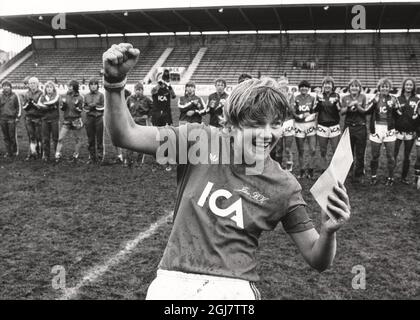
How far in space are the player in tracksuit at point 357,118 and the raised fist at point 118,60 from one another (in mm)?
7596

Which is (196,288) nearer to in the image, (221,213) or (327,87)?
(221,213)

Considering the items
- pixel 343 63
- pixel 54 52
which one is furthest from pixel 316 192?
pixel 54 52

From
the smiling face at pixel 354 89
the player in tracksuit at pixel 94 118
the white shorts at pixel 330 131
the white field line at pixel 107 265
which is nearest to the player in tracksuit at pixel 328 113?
the white shorts at pixel 330 131

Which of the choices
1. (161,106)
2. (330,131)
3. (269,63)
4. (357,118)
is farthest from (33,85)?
(269,63)

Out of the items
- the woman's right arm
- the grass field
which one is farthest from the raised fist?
the grass field

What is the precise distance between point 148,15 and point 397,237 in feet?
96.6

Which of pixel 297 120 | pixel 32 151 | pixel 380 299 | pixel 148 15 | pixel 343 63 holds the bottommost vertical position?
pixel 380 299

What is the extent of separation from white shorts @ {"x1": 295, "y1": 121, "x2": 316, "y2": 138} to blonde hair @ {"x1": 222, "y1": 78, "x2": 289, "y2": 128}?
7511 millimetres

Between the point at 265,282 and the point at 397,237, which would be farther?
the point at 397,237

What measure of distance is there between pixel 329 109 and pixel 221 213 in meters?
7.59

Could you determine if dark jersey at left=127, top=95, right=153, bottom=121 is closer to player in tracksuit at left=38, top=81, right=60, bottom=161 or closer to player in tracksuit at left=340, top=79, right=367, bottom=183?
player in tracksuit at left=38, top=81, right=60, bottom=161

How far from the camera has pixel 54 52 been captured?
40219 millimetres

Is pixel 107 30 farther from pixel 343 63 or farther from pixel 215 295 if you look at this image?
pixel 215 295
